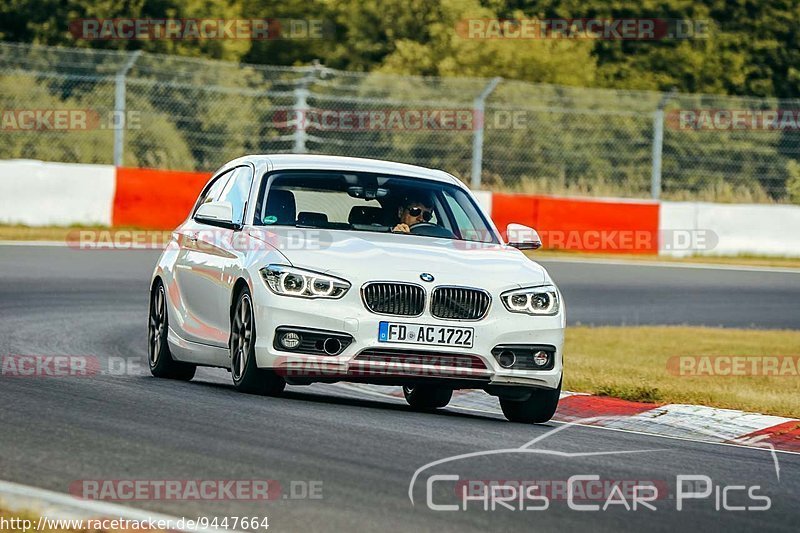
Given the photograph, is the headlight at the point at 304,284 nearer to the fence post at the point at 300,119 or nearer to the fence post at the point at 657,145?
the fence post at the point at 300,119

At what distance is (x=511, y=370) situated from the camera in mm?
9609

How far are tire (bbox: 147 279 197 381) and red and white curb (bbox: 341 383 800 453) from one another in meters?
1.48

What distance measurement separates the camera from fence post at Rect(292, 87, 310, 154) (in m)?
28.5

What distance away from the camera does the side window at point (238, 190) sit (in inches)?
420

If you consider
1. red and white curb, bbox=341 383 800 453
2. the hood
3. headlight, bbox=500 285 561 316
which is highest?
the hood

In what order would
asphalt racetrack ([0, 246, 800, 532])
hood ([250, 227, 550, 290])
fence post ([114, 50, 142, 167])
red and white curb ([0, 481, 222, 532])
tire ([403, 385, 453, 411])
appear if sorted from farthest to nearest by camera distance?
1. fence post ([114, 50, 142, 167])
2. tire ([403, 385, 453, 411])
3. hood ([250, 227, 550, 290])
4. asphalt racetrack ([0, 246, 800, 532])
5. red and white curb ([0, 481, 222, 532])

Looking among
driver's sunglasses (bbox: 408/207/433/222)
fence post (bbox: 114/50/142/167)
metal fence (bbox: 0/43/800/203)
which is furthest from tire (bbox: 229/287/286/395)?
metal fence (bbox: 0/43/800/203)

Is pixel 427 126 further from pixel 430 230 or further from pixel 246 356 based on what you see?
pixel 246 356

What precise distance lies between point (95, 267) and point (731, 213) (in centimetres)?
1210

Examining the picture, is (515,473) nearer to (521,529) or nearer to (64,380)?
(521,529)

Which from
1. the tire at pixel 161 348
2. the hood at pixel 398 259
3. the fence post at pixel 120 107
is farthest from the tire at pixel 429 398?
the fence post at pixel 120 107

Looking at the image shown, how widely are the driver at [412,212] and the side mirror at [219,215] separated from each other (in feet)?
3.53

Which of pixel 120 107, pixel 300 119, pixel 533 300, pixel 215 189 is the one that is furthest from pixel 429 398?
pixel 300 119

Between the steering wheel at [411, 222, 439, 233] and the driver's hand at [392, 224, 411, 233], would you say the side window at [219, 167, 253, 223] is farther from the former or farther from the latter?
the steering wheel at [411, 222, 439, 233]
